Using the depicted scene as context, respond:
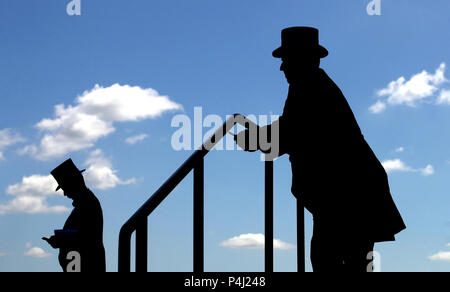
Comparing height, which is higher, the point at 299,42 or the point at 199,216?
the point at 299,42

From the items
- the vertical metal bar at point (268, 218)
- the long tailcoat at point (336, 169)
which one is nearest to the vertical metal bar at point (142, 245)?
the long tailcoat at point (336, 169)

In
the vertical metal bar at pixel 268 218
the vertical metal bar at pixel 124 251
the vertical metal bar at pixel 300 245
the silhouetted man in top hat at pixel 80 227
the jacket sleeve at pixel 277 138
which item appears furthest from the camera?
the silhouetted man in top hat at pixel 80 227

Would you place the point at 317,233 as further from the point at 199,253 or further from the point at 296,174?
A: the point at 199,253

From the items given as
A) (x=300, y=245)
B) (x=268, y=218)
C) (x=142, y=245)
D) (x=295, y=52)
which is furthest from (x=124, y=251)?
(x=300, y=245)

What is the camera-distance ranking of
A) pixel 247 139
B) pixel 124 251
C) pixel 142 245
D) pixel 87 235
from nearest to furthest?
pixel 124 251
pixel 142 245
pixel 247 139
pixel 87 235

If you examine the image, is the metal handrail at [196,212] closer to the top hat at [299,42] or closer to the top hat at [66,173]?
the top hat at [299,42]

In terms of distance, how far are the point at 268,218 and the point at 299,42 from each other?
1.11m

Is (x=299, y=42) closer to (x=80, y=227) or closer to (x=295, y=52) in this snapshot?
(x=295, y=52)

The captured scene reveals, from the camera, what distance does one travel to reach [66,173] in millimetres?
5395

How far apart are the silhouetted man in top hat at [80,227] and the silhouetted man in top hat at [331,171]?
8.45 feet

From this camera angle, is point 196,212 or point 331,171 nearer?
point 331,171

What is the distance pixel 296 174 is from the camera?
10.3 feet

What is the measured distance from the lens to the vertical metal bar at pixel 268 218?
11.9 feet

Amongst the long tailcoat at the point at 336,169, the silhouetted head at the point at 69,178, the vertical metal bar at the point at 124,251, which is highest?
the silhouetted head at the point at 69,178
